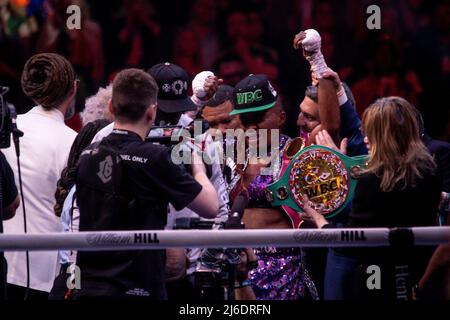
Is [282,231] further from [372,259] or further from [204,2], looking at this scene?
[204,2]

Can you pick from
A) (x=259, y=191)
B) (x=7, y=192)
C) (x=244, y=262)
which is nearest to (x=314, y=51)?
(x=259, y=191)

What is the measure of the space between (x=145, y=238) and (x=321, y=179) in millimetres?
901

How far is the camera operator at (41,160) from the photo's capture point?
3.67 metres

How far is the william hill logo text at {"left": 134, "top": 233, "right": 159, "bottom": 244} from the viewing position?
2.93 meters

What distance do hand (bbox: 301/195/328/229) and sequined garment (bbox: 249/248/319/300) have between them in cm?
32

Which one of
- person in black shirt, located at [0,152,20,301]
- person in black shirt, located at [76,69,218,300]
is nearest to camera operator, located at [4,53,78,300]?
person in black shirt, located at [0,152,20,301]

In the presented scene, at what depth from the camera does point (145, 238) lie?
293 centimetres

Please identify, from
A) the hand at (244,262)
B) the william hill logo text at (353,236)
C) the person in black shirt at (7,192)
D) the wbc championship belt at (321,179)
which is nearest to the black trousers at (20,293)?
the person in black shirt at (7,192)

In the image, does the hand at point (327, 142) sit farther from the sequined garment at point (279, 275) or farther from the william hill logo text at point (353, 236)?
the william hill logo text at point (353, 236)

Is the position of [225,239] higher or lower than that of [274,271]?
higher

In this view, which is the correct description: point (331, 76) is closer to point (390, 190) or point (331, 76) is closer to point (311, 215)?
point (311, 215)

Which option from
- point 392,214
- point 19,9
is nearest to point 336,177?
point 392,214

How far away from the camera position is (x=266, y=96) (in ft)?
12.9

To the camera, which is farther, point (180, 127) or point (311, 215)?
point (311, 215)
